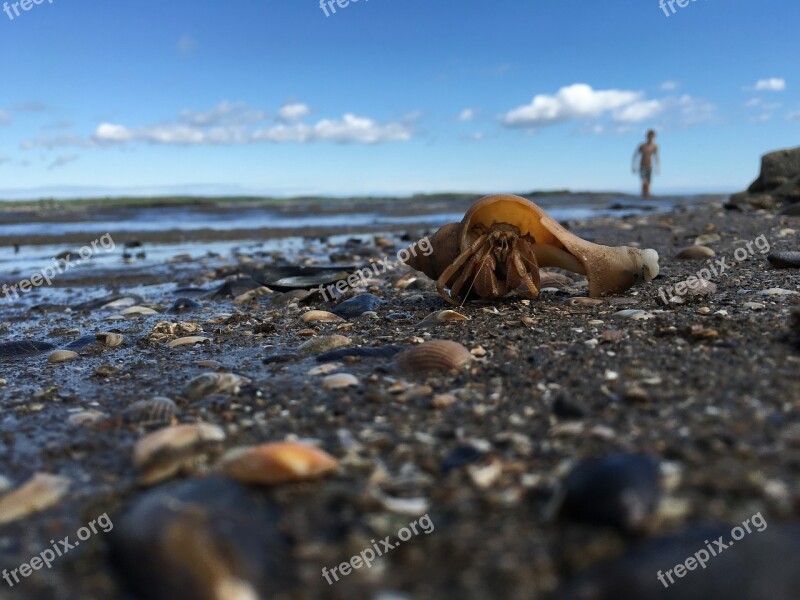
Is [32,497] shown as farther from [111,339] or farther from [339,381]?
[111,339]

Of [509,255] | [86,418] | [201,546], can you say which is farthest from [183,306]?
[201,546]

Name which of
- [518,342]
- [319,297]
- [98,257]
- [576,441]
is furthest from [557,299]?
[98,257]

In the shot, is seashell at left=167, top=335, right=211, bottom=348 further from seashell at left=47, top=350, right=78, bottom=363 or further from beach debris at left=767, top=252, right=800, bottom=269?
beach debris at left=767, top=252, right=800, bottom=269

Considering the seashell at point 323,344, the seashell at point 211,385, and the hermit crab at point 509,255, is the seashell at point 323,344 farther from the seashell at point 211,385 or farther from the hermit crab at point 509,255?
the hermit crab at point 509,255

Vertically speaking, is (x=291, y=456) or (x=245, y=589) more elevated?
(x=291, y=456)

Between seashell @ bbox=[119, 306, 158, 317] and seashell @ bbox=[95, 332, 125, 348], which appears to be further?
seashell @ bbox=[119, 306, 158, 317]

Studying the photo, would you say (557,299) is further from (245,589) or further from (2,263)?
(2,263)

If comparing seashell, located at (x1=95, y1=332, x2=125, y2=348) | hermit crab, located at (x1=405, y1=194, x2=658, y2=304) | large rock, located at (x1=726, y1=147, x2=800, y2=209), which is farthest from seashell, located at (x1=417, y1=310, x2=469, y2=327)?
large rock, located at (x1=726, y1=147, x2=800, y2=209)
